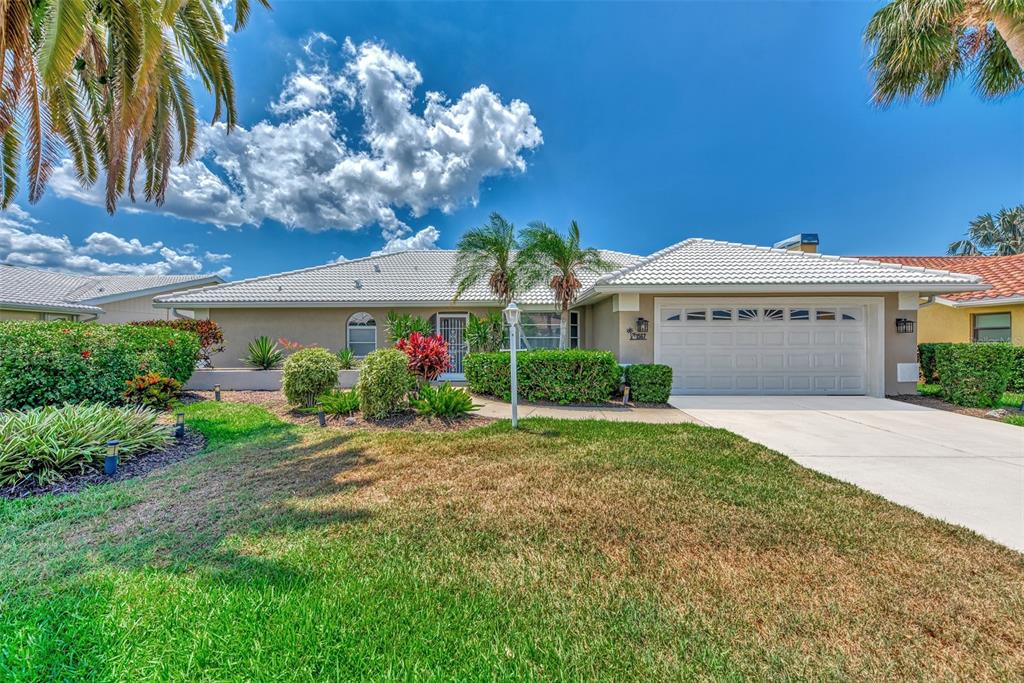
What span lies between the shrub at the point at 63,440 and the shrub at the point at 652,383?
9.47m

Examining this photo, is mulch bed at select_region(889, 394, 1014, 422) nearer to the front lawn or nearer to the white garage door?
the white garage door

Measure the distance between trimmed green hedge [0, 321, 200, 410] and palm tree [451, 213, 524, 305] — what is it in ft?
26.4

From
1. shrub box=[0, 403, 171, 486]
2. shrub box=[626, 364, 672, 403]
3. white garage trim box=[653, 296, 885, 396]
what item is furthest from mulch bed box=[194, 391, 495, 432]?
white garage trim box=[653, 296, 885, 396]

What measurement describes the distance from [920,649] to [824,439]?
17.5 ft

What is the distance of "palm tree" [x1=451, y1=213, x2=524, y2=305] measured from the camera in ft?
37.9

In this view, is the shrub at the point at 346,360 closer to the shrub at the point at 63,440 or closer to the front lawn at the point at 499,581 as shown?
the shrub at the point at 63,440

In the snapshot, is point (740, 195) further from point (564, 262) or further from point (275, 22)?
point (275, 22)

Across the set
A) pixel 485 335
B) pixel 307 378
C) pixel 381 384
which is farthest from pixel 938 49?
pixel 307 378

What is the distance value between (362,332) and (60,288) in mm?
19107

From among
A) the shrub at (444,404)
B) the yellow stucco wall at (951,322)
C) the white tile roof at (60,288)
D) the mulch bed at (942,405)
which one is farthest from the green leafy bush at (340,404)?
the yellow stucco wall at (951,322)

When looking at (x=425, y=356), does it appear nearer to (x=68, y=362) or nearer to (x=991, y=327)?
(x=68, y=362)

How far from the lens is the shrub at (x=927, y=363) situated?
36.9 feet

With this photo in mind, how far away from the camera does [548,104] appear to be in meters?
13.8

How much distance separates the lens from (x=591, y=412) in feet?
28.1
